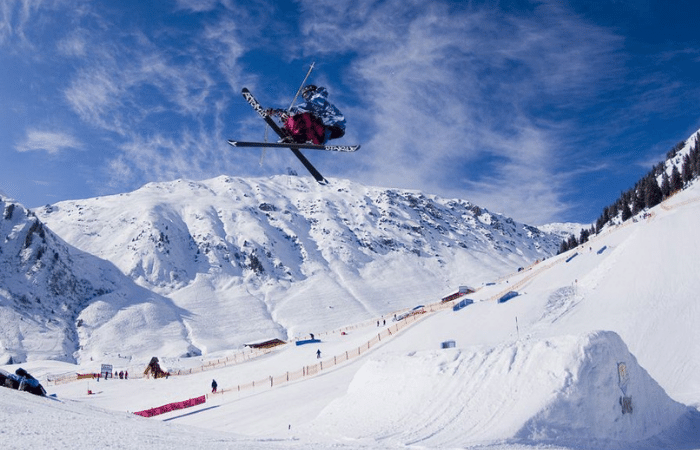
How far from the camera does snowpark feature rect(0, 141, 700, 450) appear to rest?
13969 millimetres

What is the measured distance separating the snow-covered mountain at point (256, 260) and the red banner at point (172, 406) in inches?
2335

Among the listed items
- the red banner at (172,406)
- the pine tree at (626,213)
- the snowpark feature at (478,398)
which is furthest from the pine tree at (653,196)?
the red banner at (172,406)

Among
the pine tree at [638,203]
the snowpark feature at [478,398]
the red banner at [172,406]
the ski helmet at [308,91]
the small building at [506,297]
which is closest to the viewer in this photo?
the ski helmet at [308,91]

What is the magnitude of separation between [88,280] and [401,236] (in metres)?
103

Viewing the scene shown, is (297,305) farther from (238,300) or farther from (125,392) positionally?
(125,392)

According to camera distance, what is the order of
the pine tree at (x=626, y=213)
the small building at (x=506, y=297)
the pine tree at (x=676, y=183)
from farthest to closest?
the pine tree at (x=626, y=213)
the pine tree at (x=676, y=183)
the small building at (x=506, y=297)

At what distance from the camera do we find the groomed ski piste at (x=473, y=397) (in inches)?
547

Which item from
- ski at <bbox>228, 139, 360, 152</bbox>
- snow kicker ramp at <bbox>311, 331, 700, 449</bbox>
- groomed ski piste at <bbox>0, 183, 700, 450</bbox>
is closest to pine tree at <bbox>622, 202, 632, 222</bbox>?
groomed ski piste at <bbox>0, 183, 700, 450</bbox>

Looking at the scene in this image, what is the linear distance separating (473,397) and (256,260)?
133009 millimetres

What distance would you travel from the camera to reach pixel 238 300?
121812 mm

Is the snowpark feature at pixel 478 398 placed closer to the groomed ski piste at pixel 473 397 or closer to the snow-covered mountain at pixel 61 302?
the groomed ski piste at pixel 473 397

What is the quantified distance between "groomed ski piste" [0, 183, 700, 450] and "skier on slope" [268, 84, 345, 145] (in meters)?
7.38

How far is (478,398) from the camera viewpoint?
16.5 metres

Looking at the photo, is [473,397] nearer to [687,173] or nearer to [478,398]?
[478,398]
